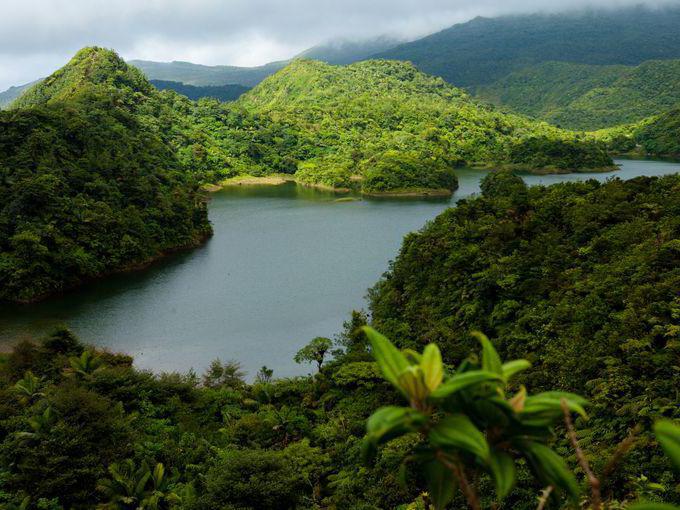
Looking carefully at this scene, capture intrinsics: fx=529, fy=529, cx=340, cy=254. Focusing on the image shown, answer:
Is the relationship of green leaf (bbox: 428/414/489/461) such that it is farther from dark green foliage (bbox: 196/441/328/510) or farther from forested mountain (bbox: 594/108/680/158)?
forested mountain (bbox: 594/108/680/158)

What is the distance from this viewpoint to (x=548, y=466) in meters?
1.53

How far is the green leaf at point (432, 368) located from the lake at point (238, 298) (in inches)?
853

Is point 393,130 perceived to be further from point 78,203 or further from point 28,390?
point 28,390

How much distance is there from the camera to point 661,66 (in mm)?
168500

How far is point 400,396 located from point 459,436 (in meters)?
8.14

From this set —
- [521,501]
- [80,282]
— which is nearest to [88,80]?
[80,282]

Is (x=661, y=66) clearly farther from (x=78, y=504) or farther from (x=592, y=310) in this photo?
(x=78, y=504)

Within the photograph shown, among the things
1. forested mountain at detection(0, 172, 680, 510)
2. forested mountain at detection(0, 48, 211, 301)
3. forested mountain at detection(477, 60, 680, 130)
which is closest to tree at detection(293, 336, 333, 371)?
forested mountain at detection(0, 172, 680, 510)

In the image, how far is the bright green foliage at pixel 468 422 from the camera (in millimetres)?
1485

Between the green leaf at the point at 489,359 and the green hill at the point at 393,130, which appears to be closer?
the green leaf at the point at 489,359

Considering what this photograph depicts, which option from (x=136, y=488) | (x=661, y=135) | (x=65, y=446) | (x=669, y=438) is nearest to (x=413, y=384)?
(x=669, y=438)

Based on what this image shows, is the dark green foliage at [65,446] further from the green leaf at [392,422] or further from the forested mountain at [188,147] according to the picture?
the forested mountain at [188,147]

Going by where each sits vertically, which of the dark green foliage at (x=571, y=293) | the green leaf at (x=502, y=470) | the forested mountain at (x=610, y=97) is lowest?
the dark green foliage at (x=571, y=293)

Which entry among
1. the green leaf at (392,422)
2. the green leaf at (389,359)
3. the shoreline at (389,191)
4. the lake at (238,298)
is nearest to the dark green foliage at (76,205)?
the lake at (238,298)
